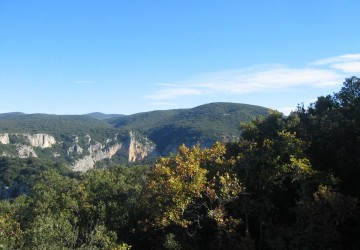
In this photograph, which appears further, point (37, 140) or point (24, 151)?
point (37, 140)

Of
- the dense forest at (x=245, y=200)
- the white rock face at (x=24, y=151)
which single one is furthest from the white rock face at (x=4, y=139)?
the dense forest at (x=245, y=200)

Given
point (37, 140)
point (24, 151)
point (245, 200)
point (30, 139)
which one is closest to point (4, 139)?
point (24, 151)

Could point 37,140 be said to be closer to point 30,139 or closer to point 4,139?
point 30,139

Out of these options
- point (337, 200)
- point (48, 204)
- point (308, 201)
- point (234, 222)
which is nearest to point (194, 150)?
point (234, 222)

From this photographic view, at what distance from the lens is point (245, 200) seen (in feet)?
78.0

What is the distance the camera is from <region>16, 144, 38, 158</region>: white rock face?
589 ft

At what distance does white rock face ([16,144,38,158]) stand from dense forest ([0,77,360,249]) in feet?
527

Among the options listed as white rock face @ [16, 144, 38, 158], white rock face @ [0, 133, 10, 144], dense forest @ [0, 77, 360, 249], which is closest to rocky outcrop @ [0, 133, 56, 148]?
white rock face @ [0, 133, 10, 144]

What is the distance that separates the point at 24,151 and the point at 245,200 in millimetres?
178423

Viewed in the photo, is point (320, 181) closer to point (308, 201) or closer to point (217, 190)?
point (308, 201)

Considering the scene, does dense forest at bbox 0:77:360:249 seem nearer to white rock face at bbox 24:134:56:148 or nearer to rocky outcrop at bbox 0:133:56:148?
rocky outcrop at bbox 0:133:56:148

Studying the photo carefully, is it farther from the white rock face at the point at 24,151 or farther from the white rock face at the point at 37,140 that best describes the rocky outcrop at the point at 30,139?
the white rock face at the point at 24,151

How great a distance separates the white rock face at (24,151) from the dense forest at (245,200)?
161 meters

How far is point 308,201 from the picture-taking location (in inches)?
825
